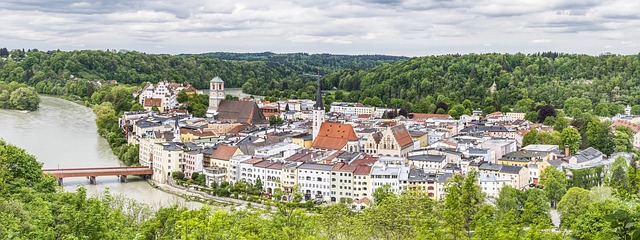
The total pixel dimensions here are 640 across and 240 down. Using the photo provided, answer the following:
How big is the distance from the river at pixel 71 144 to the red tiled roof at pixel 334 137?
6018 millimetres

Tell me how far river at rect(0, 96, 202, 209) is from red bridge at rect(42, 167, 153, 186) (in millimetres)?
223

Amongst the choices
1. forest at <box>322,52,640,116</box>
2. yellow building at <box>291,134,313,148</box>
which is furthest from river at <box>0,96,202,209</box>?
forest at <box>322,52,640,116</box>

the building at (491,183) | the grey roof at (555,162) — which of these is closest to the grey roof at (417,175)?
the building at (491,183)

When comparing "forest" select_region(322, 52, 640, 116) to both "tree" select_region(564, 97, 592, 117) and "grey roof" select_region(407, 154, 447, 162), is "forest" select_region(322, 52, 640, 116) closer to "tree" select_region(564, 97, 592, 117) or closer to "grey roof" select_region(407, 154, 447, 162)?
"tree" select_region(564, 97, 592, 117)

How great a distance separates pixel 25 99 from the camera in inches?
1359

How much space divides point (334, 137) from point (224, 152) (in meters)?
4.46

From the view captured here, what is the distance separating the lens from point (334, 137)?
22359 millimetres

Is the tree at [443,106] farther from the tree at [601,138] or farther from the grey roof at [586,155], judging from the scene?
the grey roof at [586,155]

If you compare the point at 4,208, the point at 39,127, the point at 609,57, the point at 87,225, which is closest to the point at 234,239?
the point at 87,225

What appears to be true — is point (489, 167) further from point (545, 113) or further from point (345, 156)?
point (545, 113)

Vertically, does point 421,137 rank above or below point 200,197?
above

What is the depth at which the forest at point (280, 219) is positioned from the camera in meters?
6.18

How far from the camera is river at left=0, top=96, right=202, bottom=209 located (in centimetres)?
1733

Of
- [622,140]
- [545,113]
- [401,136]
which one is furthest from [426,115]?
[401,136]
